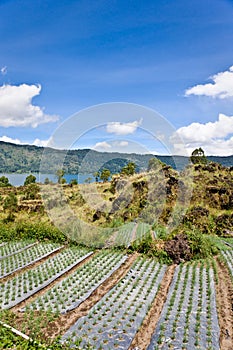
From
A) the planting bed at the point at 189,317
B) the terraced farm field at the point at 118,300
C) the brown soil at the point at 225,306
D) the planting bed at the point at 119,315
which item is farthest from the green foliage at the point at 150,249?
the brown soil at the point at 225,306

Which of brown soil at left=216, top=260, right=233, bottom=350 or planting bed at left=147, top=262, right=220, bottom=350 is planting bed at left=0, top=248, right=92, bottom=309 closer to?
planting bed at left=147, top=262, right=220, bottom=350

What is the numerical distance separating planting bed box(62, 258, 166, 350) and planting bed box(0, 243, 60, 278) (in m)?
4.15

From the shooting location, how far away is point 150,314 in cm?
688

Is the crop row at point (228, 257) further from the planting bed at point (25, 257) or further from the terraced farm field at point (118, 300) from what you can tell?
the planting bed at point (25, 257)

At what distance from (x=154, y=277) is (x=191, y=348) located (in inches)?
153

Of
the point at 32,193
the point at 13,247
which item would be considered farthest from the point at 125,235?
the point at 32,193

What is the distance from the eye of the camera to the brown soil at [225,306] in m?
5.77

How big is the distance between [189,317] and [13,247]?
933 cm

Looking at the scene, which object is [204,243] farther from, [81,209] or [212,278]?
[81,209]

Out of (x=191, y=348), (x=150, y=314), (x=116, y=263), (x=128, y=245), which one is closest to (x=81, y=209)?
(x=128, y=245)

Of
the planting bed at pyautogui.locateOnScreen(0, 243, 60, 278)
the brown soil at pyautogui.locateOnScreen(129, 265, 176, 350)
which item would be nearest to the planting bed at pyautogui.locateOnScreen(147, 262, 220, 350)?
the brown soil at pyautogui.locateOnScreen(129, 265, 176, 350)

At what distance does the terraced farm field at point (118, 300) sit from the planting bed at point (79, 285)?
3 cm

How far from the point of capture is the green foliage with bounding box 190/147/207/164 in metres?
29.0

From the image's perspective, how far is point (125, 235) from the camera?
14.7 m
